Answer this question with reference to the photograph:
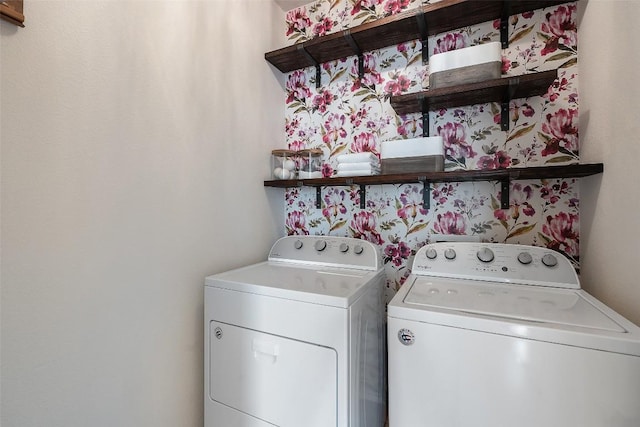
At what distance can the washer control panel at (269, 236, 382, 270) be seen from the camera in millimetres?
1544

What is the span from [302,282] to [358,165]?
74 centimetres

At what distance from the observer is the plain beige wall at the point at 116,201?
32.6 inches

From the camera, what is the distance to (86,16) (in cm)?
96

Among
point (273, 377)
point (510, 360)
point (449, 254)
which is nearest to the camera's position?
point (510, 360)

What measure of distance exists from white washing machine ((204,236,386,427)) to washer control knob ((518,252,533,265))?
642 mm

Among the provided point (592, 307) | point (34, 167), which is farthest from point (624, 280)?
point (34, 167)

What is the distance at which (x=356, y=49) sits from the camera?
69.2 inches

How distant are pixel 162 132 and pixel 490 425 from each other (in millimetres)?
1577

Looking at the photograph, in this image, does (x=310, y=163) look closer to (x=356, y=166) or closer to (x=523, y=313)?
(x=356, y=166)

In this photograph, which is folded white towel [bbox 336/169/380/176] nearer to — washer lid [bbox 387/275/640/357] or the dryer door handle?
washer lid [bbox 387/275/640/357]

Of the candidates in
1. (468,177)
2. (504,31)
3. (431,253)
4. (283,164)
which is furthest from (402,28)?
(431,253)

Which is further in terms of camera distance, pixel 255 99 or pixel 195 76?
pixel 255 99

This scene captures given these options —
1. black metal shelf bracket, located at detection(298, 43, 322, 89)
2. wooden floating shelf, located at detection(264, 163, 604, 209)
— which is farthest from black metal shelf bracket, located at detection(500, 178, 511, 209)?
black metal shelf bracket, located at detection(298, 43, 322, 89)

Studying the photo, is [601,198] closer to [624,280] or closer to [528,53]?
[624,280]
